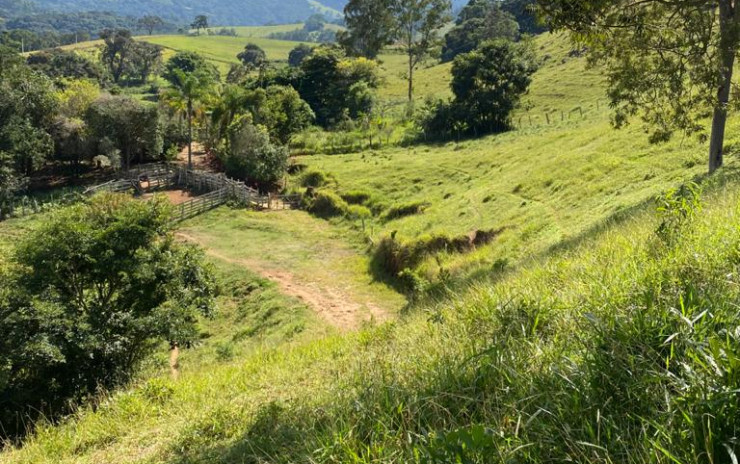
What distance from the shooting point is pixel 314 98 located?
5681 cm

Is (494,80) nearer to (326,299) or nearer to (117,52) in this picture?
(326,299)

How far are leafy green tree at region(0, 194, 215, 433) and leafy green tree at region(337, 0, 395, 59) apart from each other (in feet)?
A: 205

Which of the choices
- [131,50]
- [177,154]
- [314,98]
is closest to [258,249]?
[177,154]

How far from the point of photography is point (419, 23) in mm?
65562

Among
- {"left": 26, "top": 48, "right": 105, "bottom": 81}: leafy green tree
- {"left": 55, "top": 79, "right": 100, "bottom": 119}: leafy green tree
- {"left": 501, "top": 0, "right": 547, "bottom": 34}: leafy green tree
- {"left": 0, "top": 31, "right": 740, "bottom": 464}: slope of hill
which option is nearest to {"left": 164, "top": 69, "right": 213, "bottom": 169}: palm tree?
{"left": 55, "top": 79, "right": 100, "bottom": 119}: leafy green tree

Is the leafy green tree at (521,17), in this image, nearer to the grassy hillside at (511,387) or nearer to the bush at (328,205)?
the bush at (328,205)

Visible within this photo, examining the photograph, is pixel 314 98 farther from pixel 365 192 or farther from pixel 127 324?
pixel 127 324

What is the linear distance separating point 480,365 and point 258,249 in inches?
874

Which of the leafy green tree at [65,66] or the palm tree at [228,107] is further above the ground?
the leafy green tree at [65,66]

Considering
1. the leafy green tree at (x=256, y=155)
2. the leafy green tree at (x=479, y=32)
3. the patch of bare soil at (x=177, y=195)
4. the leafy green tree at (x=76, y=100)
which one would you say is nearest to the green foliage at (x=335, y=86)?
the leafy green tree at (x=256, y=155)

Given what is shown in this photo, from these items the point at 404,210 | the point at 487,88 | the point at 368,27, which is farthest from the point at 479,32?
the point at 404,210

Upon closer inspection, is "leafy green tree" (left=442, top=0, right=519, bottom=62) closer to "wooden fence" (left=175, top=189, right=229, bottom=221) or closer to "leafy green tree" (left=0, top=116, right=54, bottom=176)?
"wooden fence" (left=175, top=189, right=229, bottom=221)

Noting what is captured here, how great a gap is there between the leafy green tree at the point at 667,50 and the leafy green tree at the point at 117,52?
10472 centimetres

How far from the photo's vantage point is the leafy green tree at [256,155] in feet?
119
